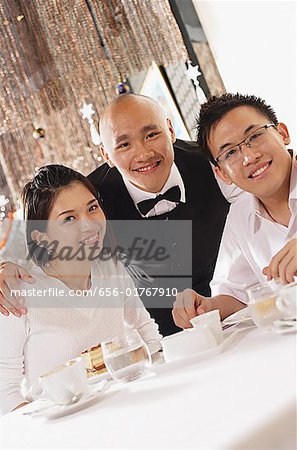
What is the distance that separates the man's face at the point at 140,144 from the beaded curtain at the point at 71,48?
2.29ft

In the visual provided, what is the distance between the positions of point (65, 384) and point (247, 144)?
2.73 ft

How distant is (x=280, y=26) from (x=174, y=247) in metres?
1.25

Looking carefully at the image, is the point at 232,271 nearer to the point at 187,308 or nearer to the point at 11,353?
the point at 187,308

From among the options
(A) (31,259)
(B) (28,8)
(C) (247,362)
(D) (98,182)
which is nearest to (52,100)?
(B) (28,8)

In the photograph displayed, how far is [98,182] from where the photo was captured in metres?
2.48

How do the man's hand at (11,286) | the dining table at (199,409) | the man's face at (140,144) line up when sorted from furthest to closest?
the man's face at (140,144), the man's hand at (11,286), the dining table at (199,409)

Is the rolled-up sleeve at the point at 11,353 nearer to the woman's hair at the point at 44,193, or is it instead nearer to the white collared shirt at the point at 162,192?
the woman's hair at the point at 44,193

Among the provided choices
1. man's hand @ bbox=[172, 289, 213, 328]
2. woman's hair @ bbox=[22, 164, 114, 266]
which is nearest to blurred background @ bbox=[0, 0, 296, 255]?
woman's hair @ bbox=[22, 164, 114, 266]

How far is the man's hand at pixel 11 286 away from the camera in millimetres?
1539

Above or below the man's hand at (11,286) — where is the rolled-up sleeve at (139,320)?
below

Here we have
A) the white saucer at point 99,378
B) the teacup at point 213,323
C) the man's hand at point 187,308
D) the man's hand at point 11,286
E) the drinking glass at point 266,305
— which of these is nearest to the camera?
the drinking glass at point 266,305

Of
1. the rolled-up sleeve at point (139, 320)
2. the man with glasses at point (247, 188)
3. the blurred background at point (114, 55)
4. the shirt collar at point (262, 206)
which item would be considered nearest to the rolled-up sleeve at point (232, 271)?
the man with glasses at point (247, 188)

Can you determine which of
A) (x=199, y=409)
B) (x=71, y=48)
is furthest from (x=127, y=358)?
(x=71, y=48)

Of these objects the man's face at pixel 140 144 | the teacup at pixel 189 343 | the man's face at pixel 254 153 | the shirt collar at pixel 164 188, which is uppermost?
the man's face at pixel 140 144
